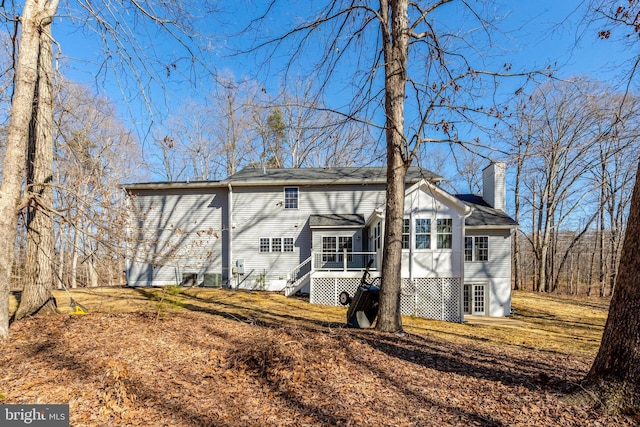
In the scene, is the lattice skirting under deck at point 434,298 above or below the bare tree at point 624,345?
below

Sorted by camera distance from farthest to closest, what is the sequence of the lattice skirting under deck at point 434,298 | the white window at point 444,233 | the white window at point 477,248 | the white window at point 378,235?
the white window at point 477,248 < the white window at point 378,235 < the white window at point 444,233 < the lattice skirting under deck at point 434,298

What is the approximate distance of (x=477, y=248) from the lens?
14.4 meters

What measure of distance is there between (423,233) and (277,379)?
32.7 feet

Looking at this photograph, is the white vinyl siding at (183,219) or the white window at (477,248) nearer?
the white window at (477,248)

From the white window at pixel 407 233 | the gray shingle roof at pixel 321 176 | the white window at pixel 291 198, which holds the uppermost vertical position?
the gray shingle roof at pixel 321 176

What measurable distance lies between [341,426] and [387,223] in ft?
13.3

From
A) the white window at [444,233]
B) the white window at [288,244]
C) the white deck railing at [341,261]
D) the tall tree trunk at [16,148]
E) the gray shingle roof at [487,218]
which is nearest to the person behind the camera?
the tall tree trunk at [16,148]

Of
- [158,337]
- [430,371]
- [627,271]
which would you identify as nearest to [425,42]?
[627,271]

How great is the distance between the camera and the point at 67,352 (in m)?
3.92

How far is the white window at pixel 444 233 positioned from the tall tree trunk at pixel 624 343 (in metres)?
9.06

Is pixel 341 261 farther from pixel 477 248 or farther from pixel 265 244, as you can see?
pixel 477 248

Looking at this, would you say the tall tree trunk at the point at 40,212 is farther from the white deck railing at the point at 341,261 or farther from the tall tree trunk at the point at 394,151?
the white deck railing at the point at 341,261

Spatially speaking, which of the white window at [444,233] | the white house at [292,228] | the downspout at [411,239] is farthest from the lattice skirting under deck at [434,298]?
the white house at [292,228]

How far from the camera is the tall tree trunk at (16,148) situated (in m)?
4.41
